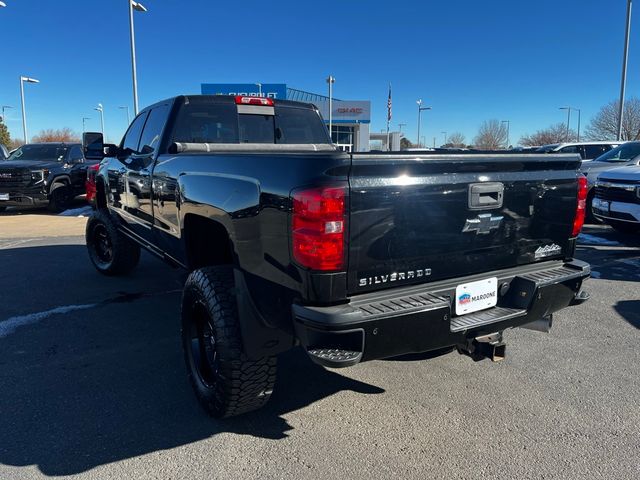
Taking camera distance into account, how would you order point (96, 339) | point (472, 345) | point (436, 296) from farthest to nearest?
point (96, 339) < point (472, 345) < point (436, 296)

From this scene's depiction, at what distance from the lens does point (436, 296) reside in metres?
2.53

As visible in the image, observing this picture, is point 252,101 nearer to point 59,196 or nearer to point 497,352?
point 497,352

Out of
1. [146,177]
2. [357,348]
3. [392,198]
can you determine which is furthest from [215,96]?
[357,348]

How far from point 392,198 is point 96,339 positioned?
3.19 meters

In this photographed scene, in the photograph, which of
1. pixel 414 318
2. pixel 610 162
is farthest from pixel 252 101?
pixel 610 162

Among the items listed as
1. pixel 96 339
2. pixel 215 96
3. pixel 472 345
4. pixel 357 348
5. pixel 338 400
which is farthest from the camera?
pixel 215 96

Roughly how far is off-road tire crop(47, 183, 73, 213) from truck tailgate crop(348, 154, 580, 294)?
13073 mm

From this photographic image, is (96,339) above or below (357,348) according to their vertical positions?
below

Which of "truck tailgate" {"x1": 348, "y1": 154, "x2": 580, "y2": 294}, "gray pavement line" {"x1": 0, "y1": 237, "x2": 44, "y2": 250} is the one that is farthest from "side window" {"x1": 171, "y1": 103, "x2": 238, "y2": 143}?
"gray pavement line" {"x1": 0, "y1": 237, "x2": 44, "y2": 250}

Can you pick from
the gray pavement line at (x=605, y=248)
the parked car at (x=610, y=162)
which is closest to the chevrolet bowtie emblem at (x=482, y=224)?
the gray pavement line at (x=605, y=248)

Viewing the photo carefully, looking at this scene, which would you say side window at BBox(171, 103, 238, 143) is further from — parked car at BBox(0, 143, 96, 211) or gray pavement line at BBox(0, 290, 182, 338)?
parked car at BBox(0, 143, 96, 211)

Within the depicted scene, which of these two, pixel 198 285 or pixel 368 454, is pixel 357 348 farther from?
pixel 198 285

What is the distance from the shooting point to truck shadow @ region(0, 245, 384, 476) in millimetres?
2746

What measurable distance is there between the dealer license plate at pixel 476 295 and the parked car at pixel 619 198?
6.11 meters
